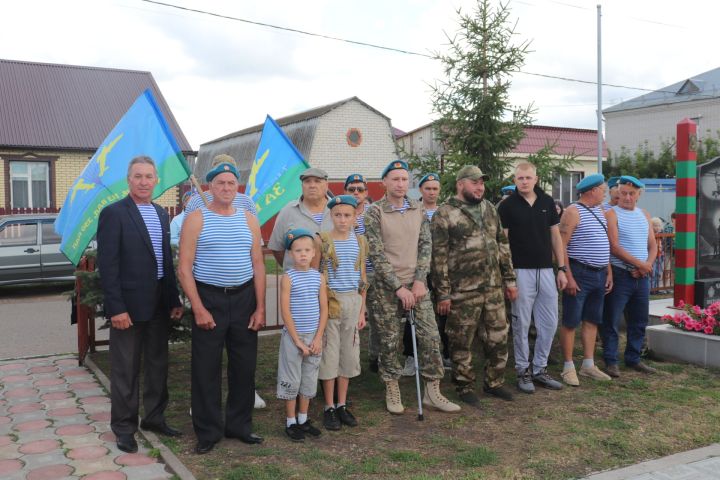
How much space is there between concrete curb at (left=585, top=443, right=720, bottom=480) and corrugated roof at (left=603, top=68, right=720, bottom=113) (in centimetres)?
4319

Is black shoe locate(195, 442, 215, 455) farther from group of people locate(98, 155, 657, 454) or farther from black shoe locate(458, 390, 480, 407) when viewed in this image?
black shoe locate(458, 390, 480, 407)

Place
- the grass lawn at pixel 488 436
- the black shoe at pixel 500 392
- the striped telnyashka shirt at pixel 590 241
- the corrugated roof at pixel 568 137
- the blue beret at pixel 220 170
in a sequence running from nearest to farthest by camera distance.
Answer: the grass lawn at pixel 488 436
the blue beret at pixel 220 170
the black shoe at pixel 500 392
the striped telnyashka shirt at pixel 590 241
the corrugated roof at pixel 568 137

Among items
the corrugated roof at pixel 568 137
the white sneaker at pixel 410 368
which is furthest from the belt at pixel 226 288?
the corrugated roof at pixel 568 137

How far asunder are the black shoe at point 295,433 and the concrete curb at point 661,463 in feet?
6.42

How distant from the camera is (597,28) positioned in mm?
27609

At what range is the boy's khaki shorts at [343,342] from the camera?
4.84 metres

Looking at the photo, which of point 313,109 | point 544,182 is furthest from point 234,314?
point 313,109

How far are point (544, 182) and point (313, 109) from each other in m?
22.3

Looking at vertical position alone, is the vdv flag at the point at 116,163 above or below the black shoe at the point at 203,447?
above

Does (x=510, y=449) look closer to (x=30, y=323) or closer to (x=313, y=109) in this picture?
(x=30, y=323)

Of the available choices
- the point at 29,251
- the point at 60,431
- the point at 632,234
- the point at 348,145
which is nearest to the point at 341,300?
the point at 60,431

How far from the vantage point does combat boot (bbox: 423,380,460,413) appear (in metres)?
5.21

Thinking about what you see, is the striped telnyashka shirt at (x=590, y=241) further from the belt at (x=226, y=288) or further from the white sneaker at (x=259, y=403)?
the belt at (x=226, y=288)

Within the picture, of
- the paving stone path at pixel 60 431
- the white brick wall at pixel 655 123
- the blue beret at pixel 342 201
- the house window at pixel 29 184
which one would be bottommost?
the paving stone path at pixel 60 431
